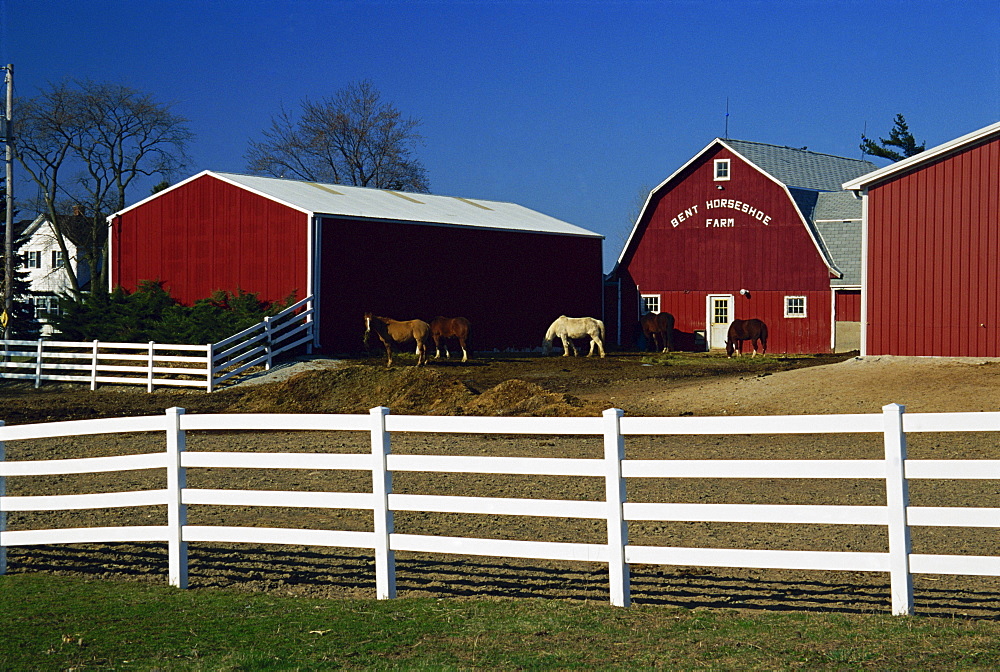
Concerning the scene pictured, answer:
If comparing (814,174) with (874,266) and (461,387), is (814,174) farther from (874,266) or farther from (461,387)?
(461,387)

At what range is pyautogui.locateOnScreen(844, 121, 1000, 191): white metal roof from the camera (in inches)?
993

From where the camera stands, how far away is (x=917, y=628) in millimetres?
6703

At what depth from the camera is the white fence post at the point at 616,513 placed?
744 cm

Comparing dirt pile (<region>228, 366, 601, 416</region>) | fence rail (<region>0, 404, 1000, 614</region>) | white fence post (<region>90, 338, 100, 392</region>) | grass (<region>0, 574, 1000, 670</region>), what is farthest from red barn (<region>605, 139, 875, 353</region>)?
grass (<region>0, 574, 1000, 670</region>)

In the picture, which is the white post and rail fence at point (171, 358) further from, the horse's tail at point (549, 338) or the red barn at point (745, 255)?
the red barn at point (745, 255)

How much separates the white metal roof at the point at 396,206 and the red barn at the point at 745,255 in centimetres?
250

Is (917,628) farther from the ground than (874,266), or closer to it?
closer to it

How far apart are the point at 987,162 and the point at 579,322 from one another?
14559mm

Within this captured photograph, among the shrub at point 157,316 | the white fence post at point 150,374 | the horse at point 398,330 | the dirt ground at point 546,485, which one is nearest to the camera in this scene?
the dirt ground at point 546,485

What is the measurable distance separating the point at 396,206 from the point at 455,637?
32304mm

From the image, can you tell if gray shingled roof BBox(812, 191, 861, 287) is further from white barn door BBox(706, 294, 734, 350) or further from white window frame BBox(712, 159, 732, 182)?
white barn door BBox(706, 294, 734, 350)

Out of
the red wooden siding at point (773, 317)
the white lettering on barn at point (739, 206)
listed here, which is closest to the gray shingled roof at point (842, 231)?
the red wooden siding at point (773, 317)

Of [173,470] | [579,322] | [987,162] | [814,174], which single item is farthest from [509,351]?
→ [173,470]

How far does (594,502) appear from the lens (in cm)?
779
